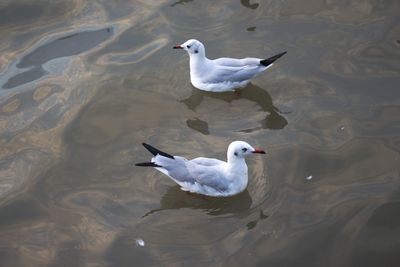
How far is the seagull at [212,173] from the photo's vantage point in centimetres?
638

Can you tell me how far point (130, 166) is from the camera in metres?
7.02

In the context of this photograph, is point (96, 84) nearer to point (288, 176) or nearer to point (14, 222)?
point (14, 222)

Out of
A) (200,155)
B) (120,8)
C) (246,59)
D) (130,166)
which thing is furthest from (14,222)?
(120,8)

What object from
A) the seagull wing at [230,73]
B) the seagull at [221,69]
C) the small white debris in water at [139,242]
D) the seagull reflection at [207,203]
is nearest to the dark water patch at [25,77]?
the seagull at [221,69]

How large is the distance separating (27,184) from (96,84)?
199 centimetres

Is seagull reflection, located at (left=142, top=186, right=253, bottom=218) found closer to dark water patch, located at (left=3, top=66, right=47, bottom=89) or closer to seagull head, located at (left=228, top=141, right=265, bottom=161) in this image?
seagull head, located at (left=228, top=141, right=265, bottom=161)

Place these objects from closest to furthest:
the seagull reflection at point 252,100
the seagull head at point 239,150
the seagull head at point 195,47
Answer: the seagull head at point 239,150 < the seagull reflection at point 252,100 < the seagull head at point 195,47

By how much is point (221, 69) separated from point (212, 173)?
6.60 feet

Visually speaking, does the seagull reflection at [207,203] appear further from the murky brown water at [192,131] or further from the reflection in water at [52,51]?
the reflection in water at [52,51]

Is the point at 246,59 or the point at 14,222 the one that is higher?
the point at 246,59

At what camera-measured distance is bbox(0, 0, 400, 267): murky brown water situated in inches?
240

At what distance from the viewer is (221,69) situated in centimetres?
795

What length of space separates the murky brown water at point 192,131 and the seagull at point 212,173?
0.19 m

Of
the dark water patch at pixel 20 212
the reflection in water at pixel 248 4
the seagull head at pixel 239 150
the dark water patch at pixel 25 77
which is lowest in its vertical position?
the dark water patch at pixel 20 212
